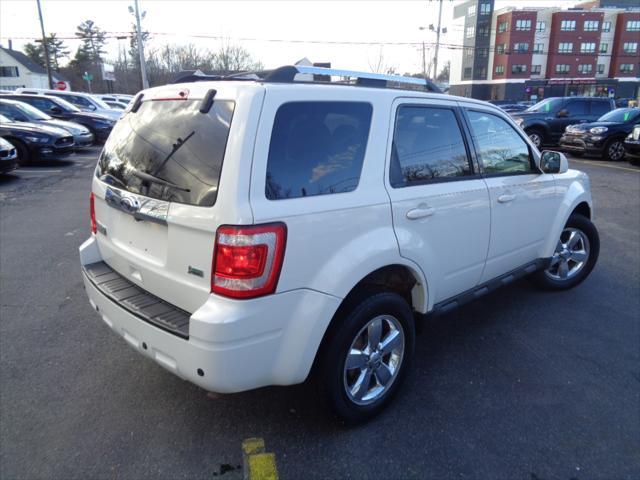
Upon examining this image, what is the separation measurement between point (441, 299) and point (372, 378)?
2.67 feet

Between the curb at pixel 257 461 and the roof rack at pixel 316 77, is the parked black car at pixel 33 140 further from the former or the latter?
the curb at pixel 257 461

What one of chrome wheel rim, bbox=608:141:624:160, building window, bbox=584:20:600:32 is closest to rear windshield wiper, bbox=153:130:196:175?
chrome wheel rim, bbox=608:141:624:160

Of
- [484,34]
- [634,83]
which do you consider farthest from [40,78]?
[634,83]

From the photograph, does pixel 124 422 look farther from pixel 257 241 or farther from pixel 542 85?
pixel 542 85

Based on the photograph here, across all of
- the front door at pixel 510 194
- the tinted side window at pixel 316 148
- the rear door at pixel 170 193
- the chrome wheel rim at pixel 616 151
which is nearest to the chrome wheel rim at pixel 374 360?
the tinted side window at pixel 316 148

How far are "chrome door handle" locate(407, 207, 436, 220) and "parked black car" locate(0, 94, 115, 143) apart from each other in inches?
705

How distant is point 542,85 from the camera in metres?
71.0

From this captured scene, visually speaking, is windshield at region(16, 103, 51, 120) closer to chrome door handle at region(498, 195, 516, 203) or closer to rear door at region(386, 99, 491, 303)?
rear door at region(386, 99, 491, 303)

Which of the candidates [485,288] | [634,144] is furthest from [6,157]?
[634,144]

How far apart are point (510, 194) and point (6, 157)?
415 inches

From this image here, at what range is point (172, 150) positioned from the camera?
2.47 m

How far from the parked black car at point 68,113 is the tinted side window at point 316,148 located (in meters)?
17.8

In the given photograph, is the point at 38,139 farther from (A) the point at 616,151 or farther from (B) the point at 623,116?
(B) the point at 623,116

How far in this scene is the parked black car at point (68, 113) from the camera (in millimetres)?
17188
